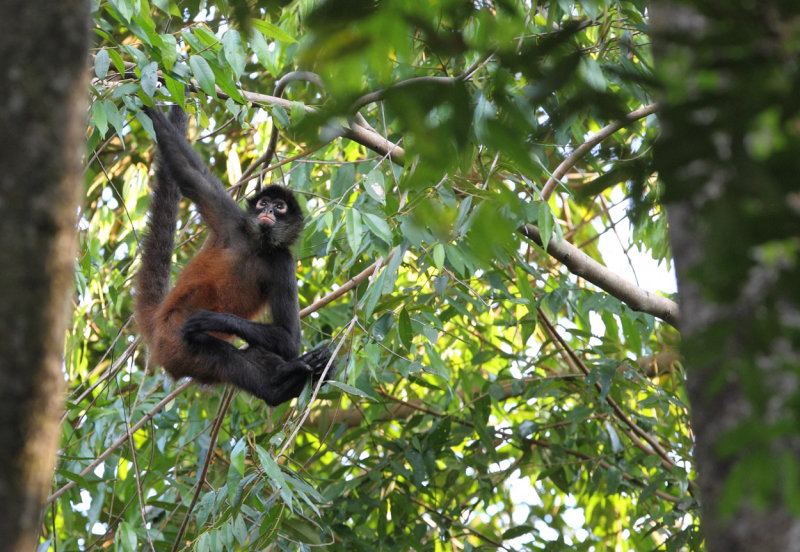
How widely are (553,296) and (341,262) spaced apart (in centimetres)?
118

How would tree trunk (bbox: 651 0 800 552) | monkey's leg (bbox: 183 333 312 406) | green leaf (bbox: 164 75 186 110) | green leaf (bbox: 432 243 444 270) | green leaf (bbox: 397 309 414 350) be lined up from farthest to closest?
monkey's leg (bbox: 183 333 312 406) < green leaf (bbox: 397 309 414 350) < green leaf (bbox: 164 75 186 110) < green leaf (bbox: 432 243 444 270) < tree trunk (bbox: 651 0 800 552)

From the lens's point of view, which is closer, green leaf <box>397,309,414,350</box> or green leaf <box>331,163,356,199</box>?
green leaf <box>397,309,414,350</box>

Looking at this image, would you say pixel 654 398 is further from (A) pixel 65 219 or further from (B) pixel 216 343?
(A) pixel 65 219

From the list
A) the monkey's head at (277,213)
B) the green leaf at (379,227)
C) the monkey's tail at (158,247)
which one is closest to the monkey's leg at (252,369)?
the monkey's tail at (158,247)

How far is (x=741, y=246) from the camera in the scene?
42.4 inches

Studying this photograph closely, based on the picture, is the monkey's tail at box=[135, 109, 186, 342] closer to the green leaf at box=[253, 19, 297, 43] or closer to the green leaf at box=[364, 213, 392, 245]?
the green leaf at box=[253, 19, 297, 43]

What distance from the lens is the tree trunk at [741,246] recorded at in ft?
3.53

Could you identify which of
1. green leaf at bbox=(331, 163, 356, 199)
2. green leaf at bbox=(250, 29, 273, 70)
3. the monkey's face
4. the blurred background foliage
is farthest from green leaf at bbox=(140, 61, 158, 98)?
the monkey's face

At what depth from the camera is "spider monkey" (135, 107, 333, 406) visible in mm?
5180

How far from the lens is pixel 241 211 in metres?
5.79

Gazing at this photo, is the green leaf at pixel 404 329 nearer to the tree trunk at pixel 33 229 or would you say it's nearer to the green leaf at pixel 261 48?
the green leaf at pixel 261 48

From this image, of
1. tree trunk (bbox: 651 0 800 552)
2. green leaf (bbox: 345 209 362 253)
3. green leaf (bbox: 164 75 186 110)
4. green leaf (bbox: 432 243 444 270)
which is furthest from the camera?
green leaf (bbox: 164 75 186 110)

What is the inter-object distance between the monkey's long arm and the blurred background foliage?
0.24m

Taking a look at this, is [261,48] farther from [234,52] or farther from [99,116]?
[99,116]
